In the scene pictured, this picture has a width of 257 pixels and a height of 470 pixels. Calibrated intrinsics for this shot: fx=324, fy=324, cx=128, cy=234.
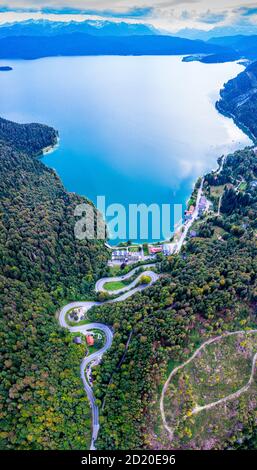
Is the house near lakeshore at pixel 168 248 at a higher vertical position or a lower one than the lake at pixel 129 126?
lower

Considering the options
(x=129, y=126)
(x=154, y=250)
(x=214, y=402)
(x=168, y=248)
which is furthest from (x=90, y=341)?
(x=129, y=126)

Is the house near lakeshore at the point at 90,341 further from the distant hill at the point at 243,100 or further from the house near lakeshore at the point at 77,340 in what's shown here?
the distant hill at the point at 243,100

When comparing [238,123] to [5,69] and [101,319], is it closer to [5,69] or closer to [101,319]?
[101,319]

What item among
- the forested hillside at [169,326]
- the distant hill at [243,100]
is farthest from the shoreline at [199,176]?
the forested hillside at [169,326]

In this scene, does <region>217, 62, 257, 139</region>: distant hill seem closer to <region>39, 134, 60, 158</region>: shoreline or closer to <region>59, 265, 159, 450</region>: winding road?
<region>39, 134, 60, 158</region>: shoreline

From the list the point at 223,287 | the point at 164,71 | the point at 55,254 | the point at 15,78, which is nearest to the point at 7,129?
the point at 55,254

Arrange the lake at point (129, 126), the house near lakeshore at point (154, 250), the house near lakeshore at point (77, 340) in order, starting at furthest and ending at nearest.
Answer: the lake at point (129, 126)
the house near lakeshore at point (154, 250)
the house near lakeshore at point (77, 340)

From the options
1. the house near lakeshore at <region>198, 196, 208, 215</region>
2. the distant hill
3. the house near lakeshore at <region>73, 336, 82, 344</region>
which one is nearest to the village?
the house near lakeshore at <region>198, 196, 208, 215</region>
